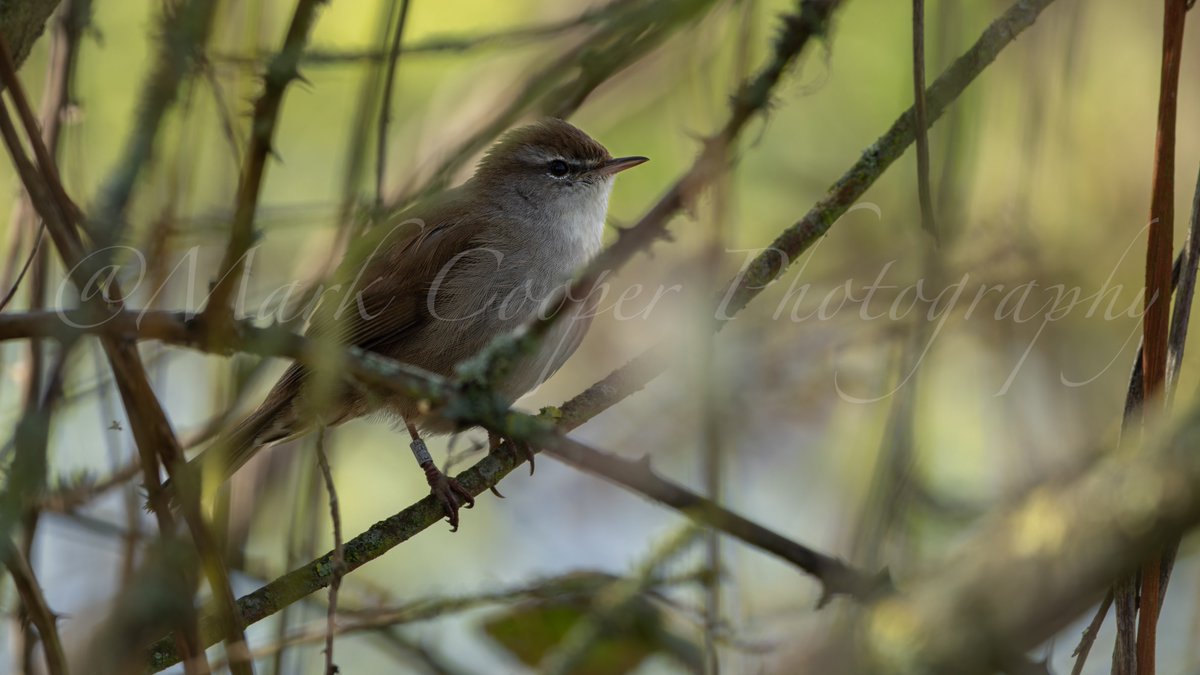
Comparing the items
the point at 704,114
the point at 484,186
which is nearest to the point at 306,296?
the point at 704,114

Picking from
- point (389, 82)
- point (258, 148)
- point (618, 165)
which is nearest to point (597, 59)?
point (389, 82)

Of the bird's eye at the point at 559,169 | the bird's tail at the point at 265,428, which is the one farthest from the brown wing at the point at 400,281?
the bird's eye at the point at 559,169

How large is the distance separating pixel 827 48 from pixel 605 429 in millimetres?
3732

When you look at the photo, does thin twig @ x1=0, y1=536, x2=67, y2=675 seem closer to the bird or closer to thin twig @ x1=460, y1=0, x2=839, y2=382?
thin twig @ x1=460, y1=0, x2=839, y2=382

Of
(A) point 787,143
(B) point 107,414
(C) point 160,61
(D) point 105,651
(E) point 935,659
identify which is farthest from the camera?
(A) point 787,143

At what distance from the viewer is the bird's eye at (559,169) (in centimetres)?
571

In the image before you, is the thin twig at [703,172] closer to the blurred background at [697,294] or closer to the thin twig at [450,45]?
the blurred background at [697,294]

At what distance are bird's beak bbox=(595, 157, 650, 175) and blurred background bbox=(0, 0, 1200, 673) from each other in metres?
0.33

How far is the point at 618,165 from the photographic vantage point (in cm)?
556

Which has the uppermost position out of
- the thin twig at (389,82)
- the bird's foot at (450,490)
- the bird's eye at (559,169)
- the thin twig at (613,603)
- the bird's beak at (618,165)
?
the bird's eye at (559,169)

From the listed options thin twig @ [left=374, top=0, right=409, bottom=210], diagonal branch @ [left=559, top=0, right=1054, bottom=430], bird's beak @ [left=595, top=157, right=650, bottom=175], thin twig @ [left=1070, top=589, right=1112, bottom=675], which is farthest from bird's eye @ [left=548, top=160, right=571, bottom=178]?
thin twig @ [left=1070, top=589, right=1112, bottom=675]

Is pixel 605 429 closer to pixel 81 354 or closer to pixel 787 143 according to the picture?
pixel 787 143

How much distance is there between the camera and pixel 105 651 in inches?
81.0

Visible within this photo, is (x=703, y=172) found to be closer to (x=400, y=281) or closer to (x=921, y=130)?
(x=921, y=130)
